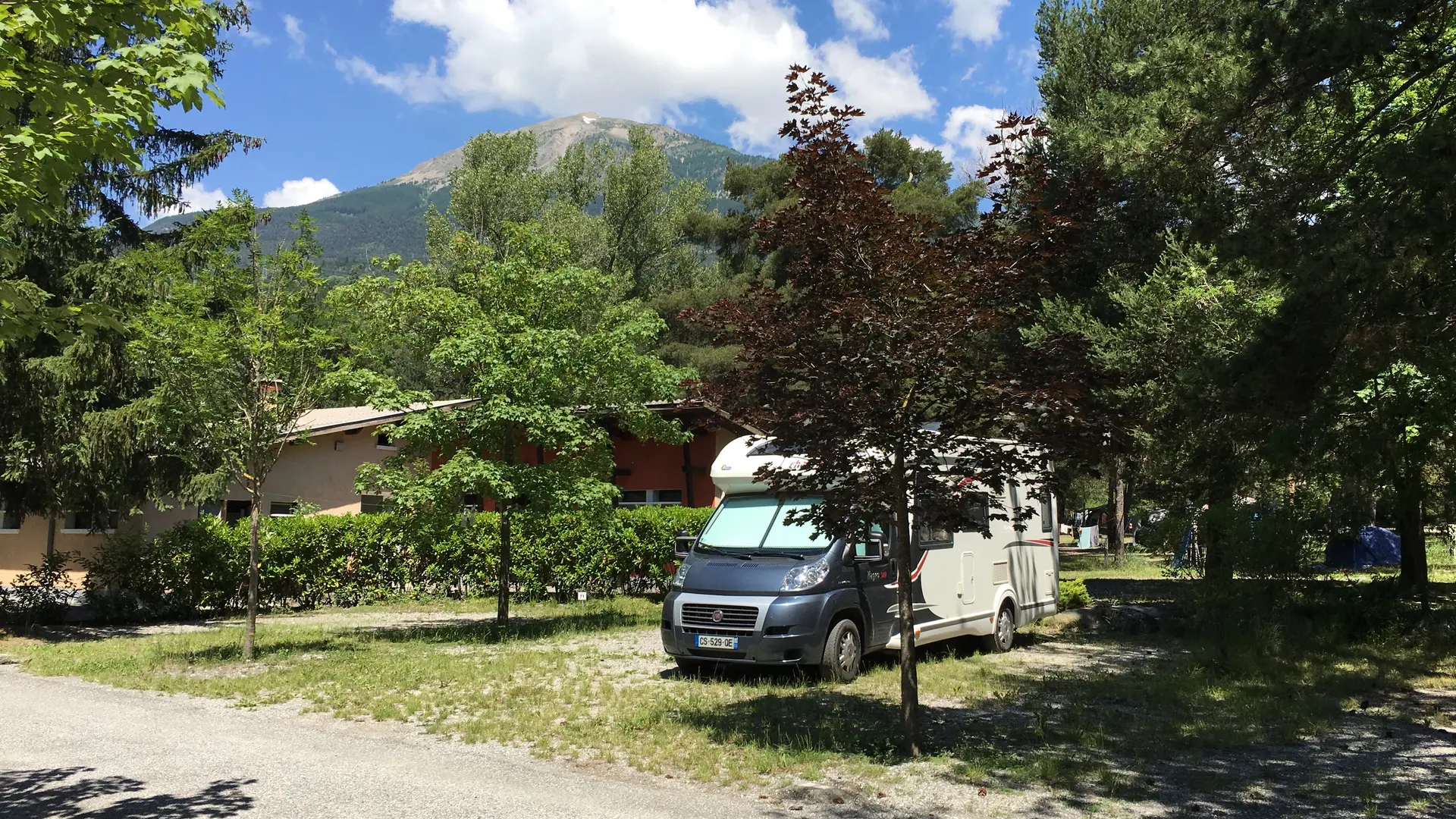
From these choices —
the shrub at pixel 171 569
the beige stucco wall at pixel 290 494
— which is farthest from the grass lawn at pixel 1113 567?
the beige stucco wall at pixel 290 494

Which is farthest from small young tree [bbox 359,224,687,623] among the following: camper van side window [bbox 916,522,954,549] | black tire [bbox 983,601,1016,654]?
black tire [bbox 983,601,1016,654]

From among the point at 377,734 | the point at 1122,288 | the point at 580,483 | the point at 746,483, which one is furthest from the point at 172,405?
the point at 1122,288

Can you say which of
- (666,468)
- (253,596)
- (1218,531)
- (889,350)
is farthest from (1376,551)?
(253,596)

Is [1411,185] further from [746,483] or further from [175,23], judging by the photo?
[175,23]

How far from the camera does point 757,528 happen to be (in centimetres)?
1123

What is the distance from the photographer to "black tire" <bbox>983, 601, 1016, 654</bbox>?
12.8 meters

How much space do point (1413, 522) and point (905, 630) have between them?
41.8ft

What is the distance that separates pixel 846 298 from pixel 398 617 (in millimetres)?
13595

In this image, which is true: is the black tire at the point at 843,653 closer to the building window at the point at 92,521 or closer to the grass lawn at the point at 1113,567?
the building window at the point at 92,521

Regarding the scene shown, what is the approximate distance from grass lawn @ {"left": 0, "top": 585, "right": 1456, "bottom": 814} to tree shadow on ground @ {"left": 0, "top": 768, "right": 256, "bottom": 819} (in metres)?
2.15

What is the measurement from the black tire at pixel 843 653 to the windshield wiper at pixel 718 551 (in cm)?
127

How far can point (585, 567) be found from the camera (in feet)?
66.5

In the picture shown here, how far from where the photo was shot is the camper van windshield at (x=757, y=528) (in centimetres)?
1077

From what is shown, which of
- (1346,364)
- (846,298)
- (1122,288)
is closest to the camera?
(846,298)
